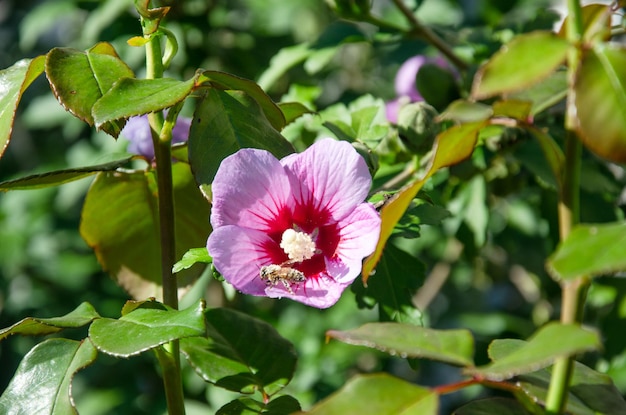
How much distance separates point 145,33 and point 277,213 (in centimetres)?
18

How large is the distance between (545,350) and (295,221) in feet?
1.02

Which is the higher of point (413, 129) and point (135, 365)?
point (413, 129)

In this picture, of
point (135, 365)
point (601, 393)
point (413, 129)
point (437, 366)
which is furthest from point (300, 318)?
point (601, 393)

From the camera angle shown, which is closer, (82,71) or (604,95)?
(604,95)

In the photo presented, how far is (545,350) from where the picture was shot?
0.47 metres

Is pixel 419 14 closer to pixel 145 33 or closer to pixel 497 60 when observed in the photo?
pixel 145 33

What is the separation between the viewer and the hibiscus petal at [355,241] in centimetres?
68

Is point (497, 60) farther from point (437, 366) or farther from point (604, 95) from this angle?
point (437, 366)

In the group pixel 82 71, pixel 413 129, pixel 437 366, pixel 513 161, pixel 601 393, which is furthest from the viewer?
pixel 437 366

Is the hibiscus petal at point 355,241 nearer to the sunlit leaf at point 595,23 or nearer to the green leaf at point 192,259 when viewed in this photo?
the green leaf at point 192,259

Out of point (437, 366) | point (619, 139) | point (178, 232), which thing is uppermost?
Result: point (619, 139)

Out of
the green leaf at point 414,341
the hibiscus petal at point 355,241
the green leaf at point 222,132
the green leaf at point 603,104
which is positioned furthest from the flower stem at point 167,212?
the green leaf at point 603,104

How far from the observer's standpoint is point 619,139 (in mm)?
479

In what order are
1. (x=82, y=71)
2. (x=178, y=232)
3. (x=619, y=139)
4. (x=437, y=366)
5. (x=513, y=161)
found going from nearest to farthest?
(x=619, y=139), (x=82, y=71), (x=178, y=232), (x=513, y=161), (x=437, y=366)
